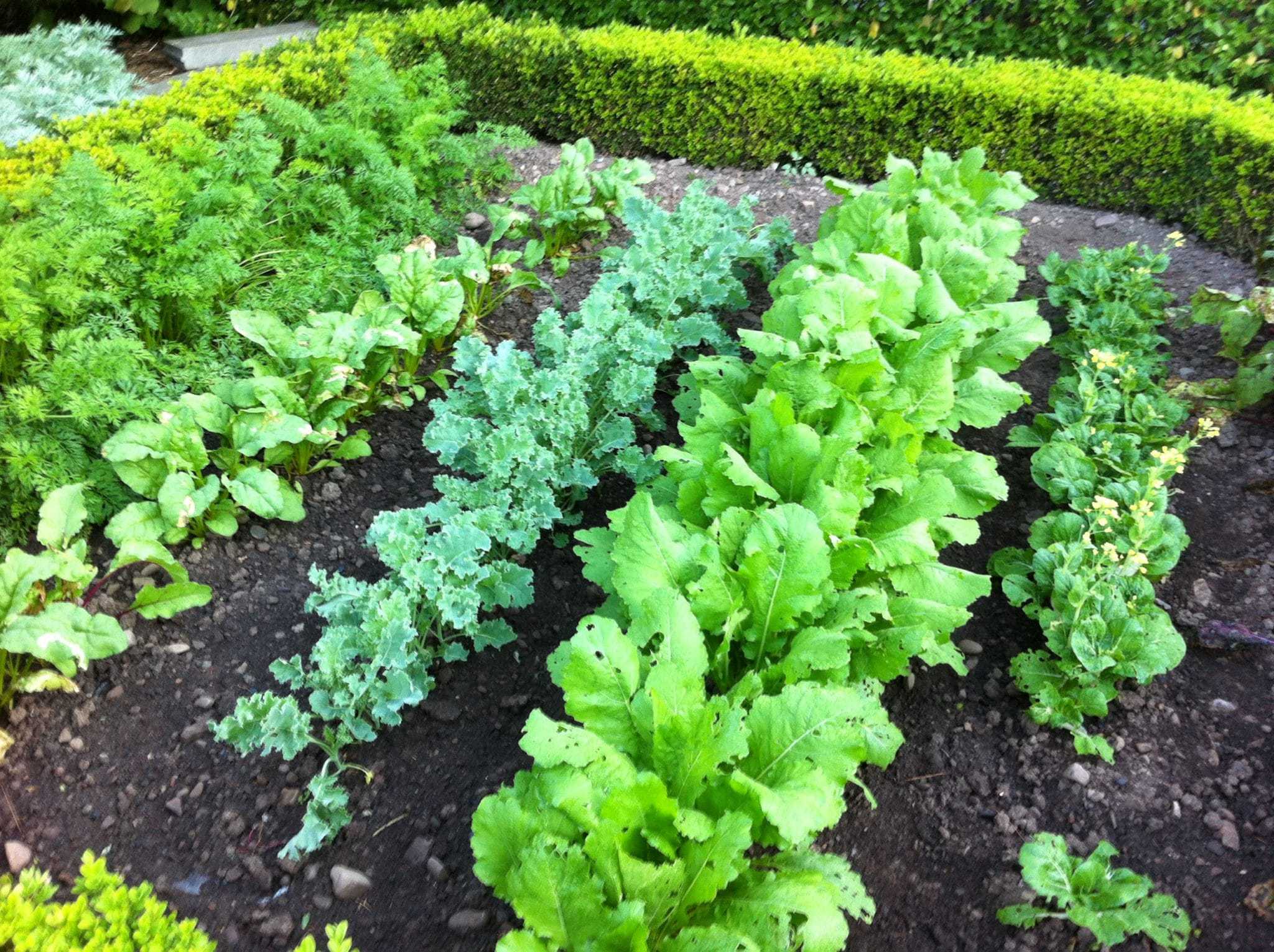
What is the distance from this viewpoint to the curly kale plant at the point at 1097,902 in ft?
7.92

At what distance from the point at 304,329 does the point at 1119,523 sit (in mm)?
3313

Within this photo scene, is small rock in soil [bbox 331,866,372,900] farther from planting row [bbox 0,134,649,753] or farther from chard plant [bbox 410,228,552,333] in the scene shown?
chard plant [bbox 410,228,552,333]

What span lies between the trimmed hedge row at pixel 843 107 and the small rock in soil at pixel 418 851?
5096 millimetres

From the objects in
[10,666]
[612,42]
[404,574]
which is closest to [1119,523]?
[404,574]

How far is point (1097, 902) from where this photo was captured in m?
2.49

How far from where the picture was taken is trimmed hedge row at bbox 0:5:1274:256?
6.18 metres

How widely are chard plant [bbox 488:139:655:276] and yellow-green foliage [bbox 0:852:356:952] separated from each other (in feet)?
12.1

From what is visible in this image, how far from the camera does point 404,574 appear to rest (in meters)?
2.92

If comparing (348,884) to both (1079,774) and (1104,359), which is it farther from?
(1104,359)

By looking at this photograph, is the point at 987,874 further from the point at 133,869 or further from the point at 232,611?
the point at 232,611

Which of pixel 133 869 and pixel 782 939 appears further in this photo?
pixel 133 869

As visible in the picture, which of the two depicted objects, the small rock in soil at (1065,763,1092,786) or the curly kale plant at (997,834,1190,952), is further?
the small rock in soil at (1065,763,1092,786)

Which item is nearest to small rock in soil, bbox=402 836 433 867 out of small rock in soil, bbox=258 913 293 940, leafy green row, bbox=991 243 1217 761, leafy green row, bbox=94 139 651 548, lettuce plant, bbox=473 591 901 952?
small rock in soil, bbox=258 913 293 940

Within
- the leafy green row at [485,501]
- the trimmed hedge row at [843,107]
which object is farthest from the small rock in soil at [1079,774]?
the trimmed hedge row at [843,107]
